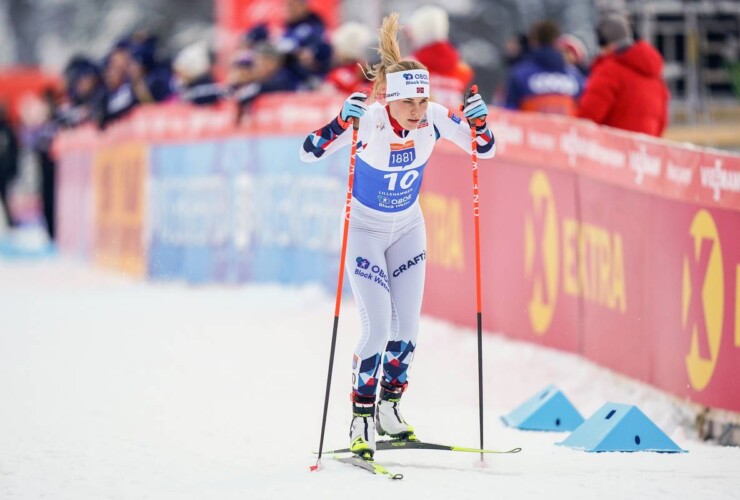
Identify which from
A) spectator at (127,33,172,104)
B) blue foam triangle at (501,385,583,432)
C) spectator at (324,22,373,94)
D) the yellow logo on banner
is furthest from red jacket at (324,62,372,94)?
blue foam triangle at (501,385,583,432)

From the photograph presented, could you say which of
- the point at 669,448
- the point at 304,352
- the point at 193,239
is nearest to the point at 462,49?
the point at 193,239

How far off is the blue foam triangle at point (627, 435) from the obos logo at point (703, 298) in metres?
0.61

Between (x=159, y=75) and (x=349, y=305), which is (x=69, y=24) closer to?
(x=159, y=75)

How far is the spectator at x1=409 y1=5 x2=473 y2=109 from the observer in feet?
40.9

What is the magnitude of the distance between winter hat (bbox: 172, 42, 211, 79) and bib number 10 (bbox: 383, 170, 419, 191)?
1045 cm

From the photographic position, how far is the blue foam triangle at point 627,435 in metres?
7.26

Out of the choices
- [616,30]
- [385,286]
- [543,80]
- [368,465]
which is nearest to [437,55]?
[543,80]

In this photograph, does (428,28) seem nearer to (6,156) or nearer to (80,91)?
(80,91)

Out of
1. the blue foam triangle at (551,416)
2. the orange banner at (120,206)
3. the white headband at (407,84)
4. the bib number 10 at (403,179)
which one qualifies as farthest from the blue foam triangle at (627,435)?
the orange banner at (120,206)

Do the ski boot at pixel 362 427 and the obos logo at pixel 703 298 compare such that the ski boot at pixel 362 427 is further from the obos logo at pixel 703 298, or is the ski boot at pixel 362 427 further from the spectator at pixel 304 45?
the spectator at pixel 304 45

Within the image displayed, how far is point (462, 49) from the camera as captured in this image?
36.2 m

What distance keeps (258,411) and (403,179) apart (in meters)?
2.27

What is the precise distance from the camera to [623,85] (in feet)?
34.3

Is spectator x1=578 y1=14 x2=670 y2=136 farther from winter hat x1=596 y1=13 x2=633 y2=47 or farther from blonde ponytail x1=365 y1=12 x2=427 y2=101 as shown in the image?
blonde ponytail x1=365 y1=12 x2=427 y2=101
